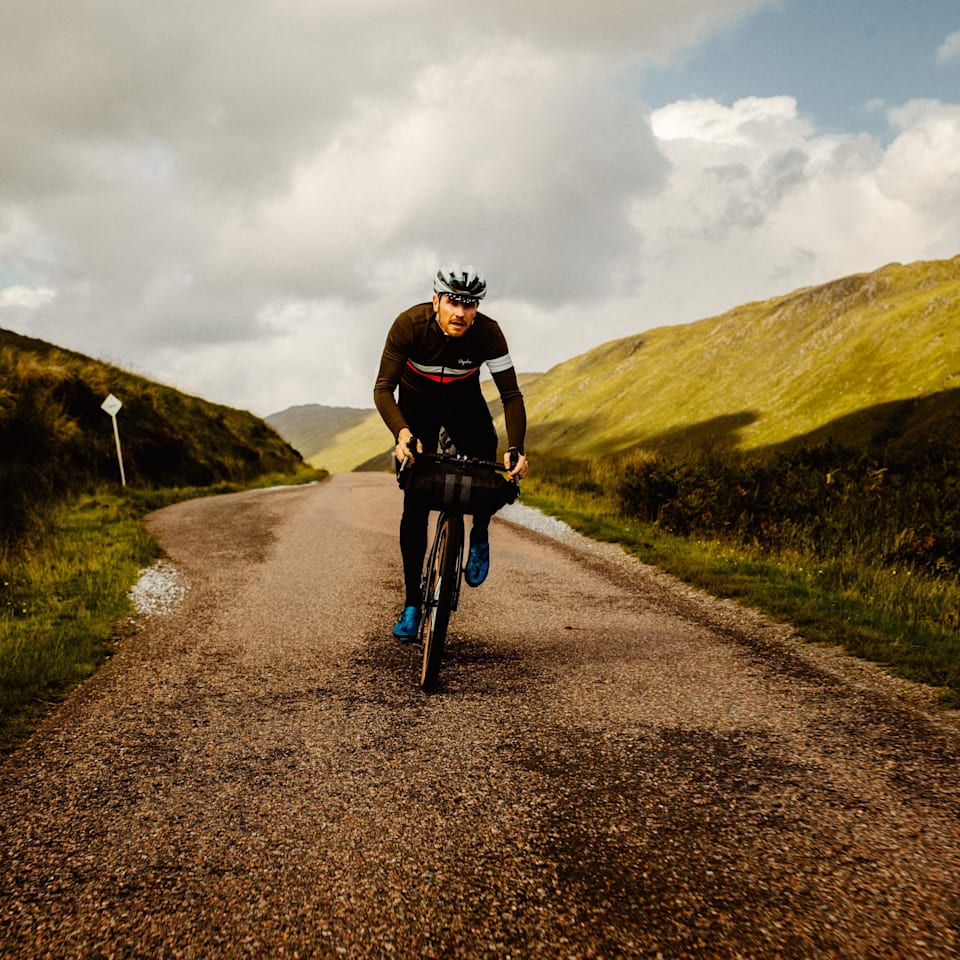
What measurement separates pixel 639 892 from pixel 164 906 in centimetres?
170

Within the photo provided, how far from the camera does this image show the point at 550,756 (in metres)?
3.41

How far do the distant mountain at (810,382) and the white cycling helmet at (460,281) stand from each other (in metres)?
69.6

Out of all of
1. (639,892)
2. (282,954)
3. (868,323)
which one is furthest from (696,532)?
(868,323)

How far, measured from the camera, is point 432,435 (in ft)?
16.7

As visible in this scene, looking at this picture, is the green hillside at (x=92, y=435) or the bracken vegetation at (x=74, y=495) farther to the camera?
the green hillside at (x=92, y=435)

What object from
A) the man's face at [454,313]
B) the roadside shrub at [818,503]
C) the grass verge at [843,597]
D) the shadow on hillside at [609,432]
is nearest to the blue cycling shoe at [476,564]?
the man's face at [454,313]

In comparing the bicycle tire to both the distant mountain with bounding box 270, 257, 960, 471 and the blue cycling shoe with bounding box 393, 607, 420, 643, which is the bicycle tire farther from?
the distant mountain with bounding box 270, 257, 960, 471

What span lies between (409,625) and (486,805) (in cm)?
250

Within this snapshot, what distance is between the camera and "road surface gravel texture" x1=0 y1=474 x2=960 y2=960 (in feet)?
7.23

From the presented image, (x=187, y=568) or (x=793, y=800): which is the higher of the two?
(x=187, y=568)

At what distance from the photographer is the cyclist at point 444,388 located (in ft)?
14.6

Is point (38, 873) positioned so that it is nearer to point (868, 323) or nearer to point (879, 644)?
point (879, 644)

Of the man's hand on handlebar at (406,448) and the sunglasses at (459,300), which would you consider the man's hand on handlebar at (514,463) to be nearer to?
the man's hand on handlebar at (406,448)

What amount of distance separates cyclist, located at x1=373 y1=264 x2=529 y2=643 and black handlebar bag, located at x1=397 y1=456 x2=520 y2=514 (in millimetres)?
104
